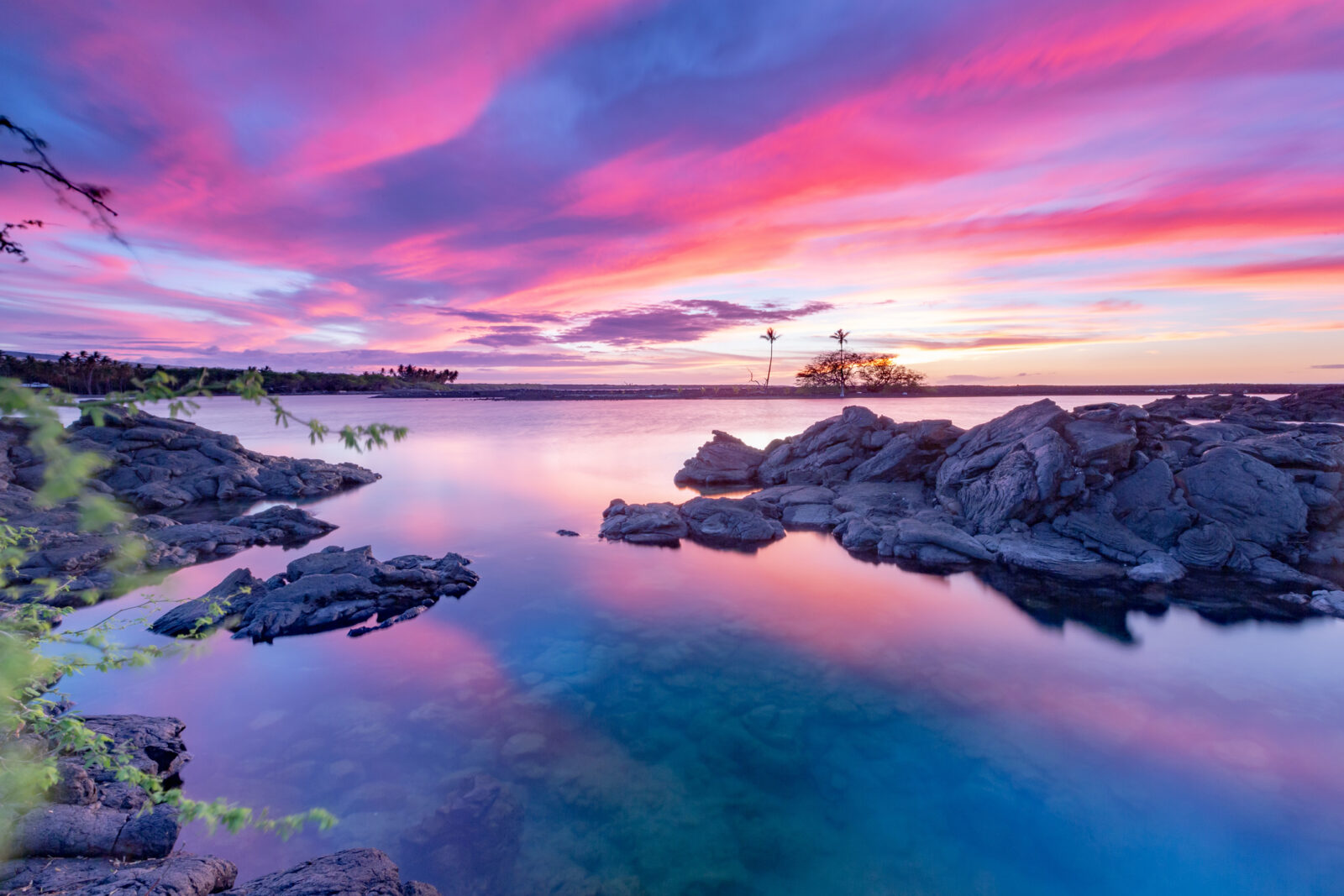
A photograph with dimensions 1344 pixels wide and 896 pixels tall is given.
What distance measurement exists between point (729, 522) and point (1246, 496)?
2128 centimetres

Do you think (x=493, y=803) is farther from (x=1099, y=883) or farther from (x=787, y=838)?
(x=1099, y=883)

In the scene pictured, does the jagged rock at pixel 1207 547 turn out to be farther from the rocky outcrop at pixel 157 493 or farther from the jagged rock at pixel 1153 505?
the rocky outcrop at pixel 157 493

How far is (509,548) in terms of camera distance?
27.5 m

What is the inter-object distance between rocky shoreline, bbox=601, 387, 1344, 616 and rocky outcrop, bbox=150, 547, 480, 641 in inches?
396

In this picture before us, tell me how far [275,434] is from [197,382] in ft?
272

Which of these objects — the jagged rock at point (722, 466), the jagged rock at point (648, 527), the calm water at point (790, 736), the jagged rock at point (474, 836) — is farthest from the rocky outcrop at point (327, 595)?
the jagged rock at point (722, 466)

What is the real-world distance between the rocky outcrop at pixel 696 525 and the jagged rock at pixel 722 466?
12734mm

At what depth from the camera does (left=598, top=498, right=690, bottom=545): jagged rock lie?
93.2 ft

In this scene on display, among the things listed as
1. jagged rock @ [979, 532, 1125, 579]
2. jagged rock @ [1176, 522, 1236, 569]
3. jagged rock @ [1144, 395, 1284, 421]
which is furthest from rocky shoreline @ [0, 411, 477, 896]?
jagged rock @ [1144, 395, 1284, 421]

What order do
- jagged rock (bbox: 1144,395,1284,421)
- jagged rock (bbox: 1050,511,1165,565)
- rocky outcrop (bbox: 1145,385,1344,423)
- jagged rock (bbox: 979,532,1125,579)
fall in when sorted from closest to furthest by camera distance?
jagged rock (bbox: 979,532,1125,579) → jagged rock (bbox: 1050,511,1165,565) → rocky outcrop (bbox: 1145,385,1344,423) → jagged rock (bbox: 1144,395,1284,421)

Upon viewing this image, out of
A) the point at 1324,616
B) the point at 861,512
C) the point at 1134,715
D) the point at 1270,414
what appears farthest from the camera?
the point at 1270,414

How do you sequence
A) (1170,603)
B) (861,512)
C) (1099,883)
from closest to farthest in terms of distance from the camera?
(1099,883), (1170,603), (861,512)

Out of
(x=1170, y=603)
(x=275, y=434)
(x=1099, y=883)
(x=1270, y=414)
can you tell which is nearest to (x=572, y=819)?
(x=1099, y=883)

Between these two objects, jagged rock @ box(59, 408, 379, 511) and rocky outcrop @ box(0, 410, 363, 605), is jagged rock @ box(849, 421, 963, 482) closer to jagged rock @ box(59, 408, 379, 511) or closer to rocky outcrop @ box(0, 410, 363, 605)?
rocky outcrop @ box(0, 410, 363, 605)
